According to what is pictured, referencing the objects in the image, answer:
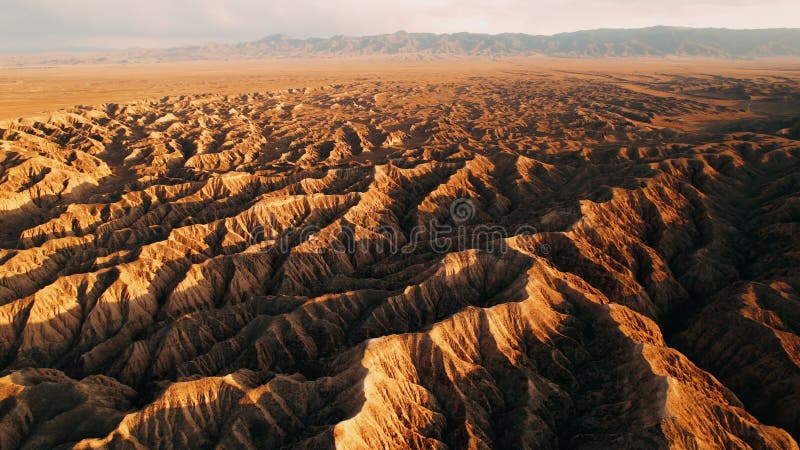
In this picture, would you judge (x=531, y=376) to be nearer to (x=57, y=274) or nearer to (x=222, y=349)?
(x=222, y=349)

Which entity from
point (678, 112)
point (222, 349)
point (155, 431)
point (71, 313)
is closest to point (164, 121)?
point (71, 313)

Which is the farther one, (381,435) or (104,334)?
(104,334)

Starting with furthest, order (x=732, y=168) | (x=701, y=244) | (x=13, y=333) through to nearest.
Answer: (x=732, y=168), (x=701, y=244), (x=13, y=333)

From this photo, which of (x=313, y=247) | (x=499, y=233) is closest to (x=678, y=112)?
(x=499, y=233)

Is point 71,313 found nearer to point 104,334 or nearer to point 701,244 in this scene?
point 104,334

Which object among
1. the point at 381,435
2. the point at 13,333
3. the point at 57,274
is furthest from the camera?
the point at 57,274

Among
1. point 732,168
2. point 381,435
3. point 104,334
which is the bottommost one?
point 104,334

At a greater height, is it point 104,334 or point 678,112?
point 678,112
